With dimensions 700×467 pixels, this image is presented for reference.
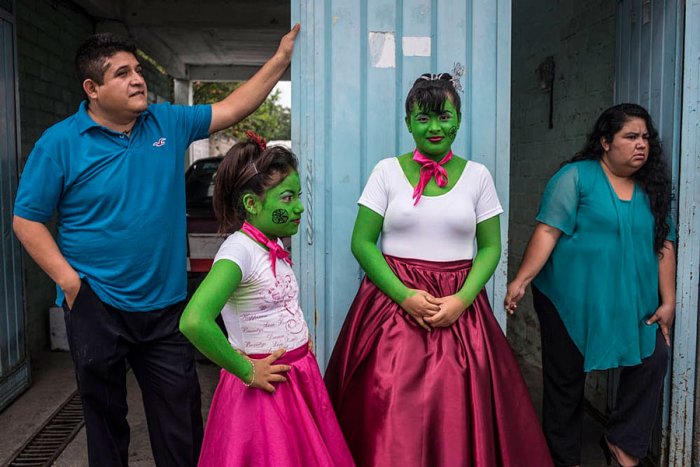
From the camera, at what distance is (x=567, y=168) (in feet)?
10.1

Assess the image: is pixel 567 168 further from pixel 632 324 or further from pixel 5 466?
pixel 5 466

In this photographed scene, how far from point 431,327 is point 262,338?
2.10 ft

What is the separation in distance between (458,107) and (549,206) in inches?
35.9

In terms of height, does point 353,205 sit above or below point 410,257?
above

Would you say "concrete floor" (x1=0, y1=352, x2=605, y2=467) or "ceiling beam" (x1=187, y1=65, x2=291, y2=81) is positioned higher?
"ceiling beam" (x1=187, y1=65, x2=291, y2=81)

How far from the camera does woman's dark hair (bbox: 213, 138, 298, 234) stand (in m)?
2.14

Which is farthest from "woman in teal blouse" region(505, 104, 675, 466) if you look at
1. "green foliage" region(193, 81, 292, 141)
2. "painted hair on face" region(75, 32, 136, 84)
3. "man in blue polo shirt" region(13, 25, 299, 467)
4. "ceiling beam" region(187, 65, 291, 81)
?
"ceiling beam" region(187, 65, 291, 81)

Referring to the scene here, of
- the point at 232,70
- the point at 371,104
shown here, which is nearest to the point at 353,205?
the point at 371,104

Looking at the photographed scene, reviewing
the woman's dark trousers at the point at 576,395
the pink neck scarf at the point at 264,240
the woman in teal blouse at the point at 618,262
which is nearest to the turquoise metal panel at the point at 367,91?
the woman in teal blouse at the point at 618,262

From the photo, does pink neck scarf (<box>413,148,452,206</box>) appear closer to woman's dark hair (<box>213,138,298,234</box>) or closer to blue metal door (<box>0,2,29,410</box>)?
woman's dark hair (<box>213,138,298,234</box>)

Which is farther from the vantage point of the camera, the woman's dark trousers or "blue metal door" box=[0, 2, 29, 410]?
"blue metal door" box=[0, 2, 29, 410]

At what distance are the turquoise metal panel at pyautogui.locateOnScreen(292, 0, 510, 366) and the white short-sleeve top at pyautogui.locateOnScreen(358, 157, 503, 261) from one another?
55cm

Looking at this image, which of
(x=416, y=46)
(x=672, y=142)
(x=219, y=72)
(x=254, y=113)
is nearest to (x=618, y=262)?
(x=672, y=142)

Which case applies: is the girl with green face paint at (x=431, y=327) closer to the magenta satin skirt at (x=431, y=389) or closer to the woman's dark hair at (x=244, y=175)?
the magenta satin skirt at (x=431, y=389)
